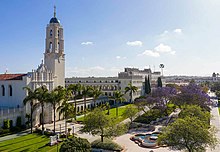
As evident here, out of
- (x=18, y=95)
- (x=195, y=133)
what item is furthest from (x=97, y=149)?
(x=18, y=95)

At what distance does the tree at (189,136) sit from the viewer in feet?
66.4

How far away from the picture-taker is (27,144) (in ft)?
98.2

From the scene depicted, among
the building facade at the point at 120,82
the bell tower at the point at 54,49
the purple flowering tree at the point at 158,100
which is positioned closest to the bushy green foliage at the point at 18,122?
the bell tower at the point at 54,49

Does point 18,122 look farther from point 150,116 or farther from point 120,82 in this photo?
point 120,82

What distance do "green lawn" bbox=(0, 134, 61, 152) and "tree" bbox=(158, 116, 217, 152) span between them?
47.7ft

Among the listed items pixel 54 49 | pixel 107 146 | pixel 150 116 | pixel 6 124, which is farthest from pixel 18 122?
pixel 150 116

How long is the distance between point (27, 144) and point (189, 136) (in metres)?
20.9

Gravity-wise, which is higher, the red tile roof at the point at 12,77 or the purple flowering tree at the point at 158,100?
the red tile roof at the point at 12,77

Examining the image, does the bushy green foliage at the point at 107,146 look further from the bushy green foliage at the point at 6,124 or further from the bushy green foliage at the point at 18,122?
the bushy green foliage at the point at 18,122

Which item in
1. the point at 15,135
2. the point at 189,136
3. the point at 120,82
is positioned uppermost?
the point at 120,82

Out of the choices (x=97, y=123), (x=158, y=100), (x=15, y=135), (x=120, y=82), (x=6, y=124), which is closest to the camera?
(x=97, y=123)

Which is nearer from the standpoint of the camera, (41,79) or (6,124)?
(6,124)

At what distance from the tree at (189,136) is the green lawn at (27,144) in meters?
14.5

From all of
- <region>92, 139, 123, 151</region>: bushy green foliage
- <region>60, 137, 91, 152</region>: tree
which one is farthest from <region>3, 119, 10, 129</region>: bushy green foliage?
<region>60, 137, 91, 152</region>: tree
